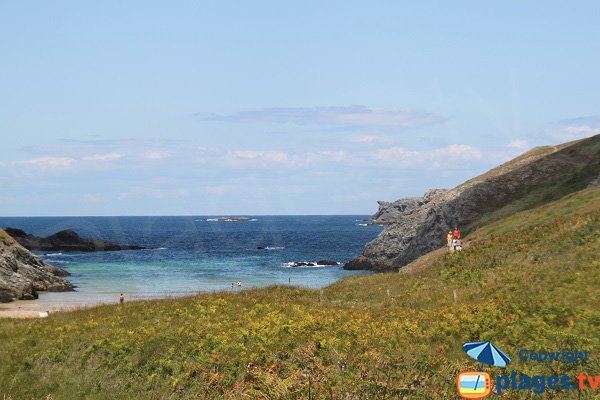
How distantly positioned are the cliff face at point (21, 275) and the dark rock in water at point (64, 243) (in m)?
67.2

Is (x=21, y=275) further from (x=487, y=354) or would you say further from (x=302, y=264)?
(x=487, y=354)

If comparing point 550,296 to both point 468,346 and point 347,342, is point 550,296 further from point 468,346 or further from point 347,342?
point 468,346

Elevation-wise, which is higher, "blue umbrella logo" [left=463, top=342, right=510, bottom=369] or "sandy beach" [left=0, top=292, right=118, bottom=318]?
"blue umbrella logo" [left=463, top=342, right=510, bottom=369]

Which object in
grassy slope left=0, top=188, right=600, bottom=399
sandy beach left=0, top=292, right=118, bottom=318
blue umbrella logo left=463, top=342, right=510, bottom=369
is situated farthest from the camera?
sandy beach left=0, top=292, right=118, bottom=318

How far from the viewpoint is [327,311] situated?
2480 cm

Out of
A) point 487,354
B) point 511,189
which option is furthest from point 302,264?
point 487,354

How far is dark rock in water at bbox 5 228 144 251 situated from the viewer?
469 ft

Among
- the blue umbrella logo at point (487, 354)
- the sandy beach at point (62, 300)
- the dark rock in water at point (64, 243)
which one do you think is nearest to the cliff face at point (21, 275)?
the sandy beach at point (62, 300)

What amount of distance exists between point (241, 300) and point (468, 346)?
19440mm

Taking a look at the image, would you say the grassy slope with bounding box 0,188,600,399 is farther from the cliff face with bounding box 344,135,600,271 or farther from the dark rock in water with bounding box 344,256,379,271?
the dark rock in water with bounding box 344,256,379,271

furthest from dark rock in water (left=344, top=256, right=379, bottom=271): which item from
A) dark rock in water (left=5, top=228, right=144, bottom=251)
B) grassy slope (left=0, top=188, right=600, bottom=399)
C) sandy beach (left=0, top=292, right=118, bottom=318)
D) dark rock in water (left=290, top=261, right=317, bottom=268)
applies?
dark rock in water (left=5, top=228, right=144, bottom=251)

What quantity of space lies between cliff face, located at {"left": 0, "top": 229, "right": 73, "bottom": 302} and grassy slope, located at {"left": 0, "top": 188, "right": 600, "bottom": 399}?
35841mm

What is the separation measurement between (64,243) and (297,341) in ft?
466

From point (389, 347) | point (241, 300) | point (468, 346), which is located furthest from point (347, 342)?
point (241, 300)
